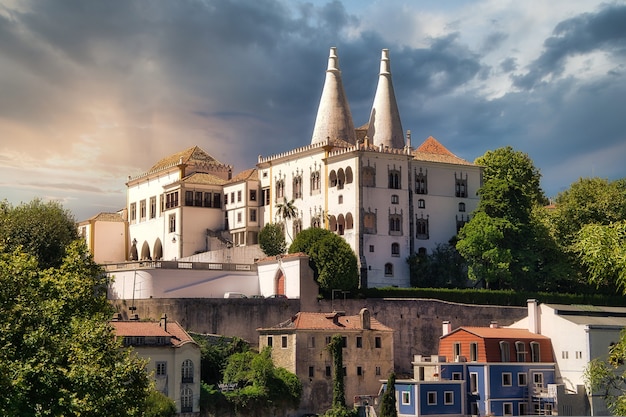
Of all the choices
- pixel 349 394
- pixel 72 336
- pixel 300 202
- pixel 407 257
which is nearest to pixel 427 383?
pixel 349 394

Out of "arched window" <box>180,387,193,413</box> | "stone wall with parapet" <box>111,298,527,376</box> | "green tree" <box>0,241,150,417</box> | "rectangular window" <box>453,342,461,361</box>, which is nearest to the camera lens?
"green tree" <box>0,241,150,417</box>

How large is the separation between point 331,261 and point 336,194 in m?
8.11

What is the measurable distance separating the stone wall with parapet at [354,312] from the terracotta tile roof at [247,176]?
1918 cm

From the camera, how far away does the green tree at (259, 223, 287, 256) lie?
82875 mm

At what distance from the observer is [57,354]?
35312 mm

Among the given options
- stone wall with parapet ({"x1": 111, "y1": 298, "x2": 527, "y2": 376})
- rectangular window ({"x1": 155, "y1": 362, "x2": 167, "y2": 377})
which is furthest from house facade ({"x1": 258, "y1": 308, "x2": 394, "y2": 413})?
rectangular window ({"x1": 155, "y1": 362, "x2": 167, "y2": 377})

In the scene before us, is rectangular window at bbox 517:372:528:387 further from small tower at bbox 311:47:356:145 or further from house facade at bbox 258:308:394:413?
small tower at bbox 311:47:356:145

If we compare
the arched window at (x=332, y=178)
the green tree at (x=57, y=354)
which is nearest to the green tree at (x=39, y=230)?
the arched window at (x=332, y=178)

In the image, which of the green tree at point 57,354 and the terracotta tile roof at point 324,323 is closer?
the green tree at point 57,354

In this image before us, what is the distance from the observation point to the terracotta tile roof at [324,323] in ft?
220

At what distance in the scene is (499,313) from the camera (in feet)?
249

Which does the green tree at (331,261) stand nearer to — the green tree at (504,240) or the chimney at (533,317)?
the green tree at (504,240)

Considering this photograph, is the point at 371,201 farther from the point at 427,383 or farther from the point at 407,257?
the point at 427,383

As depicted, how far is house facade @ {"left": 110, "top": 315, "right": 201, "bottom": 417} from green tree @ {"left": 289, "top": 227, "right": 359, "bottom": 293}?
47.8 feet
